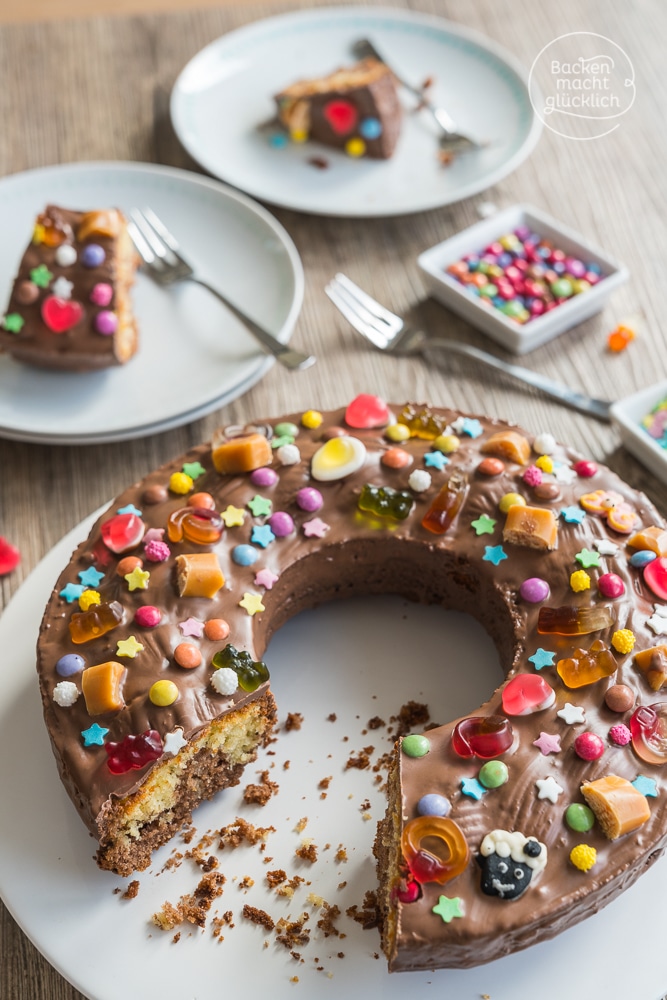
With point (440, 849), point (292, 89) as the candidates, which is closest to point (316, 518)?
point (440, 849)

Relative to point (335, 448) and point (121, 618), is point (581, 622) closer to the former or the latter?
point (335, 448)

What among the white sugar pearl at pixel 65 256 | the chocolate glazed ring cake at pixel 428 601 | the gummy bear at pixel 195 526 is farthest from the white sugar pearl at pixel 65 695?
the white sugar pearl at pixel 65 256

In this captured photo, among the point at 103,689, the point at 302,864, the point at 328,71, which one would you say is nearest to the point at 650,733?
the point at 302,864

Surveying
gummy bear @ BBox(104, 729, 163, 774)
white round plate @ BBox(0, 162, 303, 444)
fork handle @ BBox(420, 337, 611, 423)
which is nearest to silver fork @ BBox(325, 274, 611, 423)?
fork handle @ BBox(420, 337, 611, 423)

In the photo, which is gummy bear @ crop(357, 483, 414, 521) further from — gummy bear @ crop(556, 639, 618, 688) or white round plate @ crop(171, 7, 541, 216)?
white round plate @ crop(171, 7, 541, 216)

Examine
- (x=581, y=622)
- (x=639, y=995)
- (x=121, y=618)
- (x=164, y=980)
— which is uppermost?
(x=581, y=622)

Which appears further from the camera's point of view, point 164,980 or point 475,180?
point 475,180

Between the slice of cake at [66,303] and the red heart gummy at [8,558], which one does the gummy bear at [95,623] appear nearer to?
the red heart gummy at [8,558]
